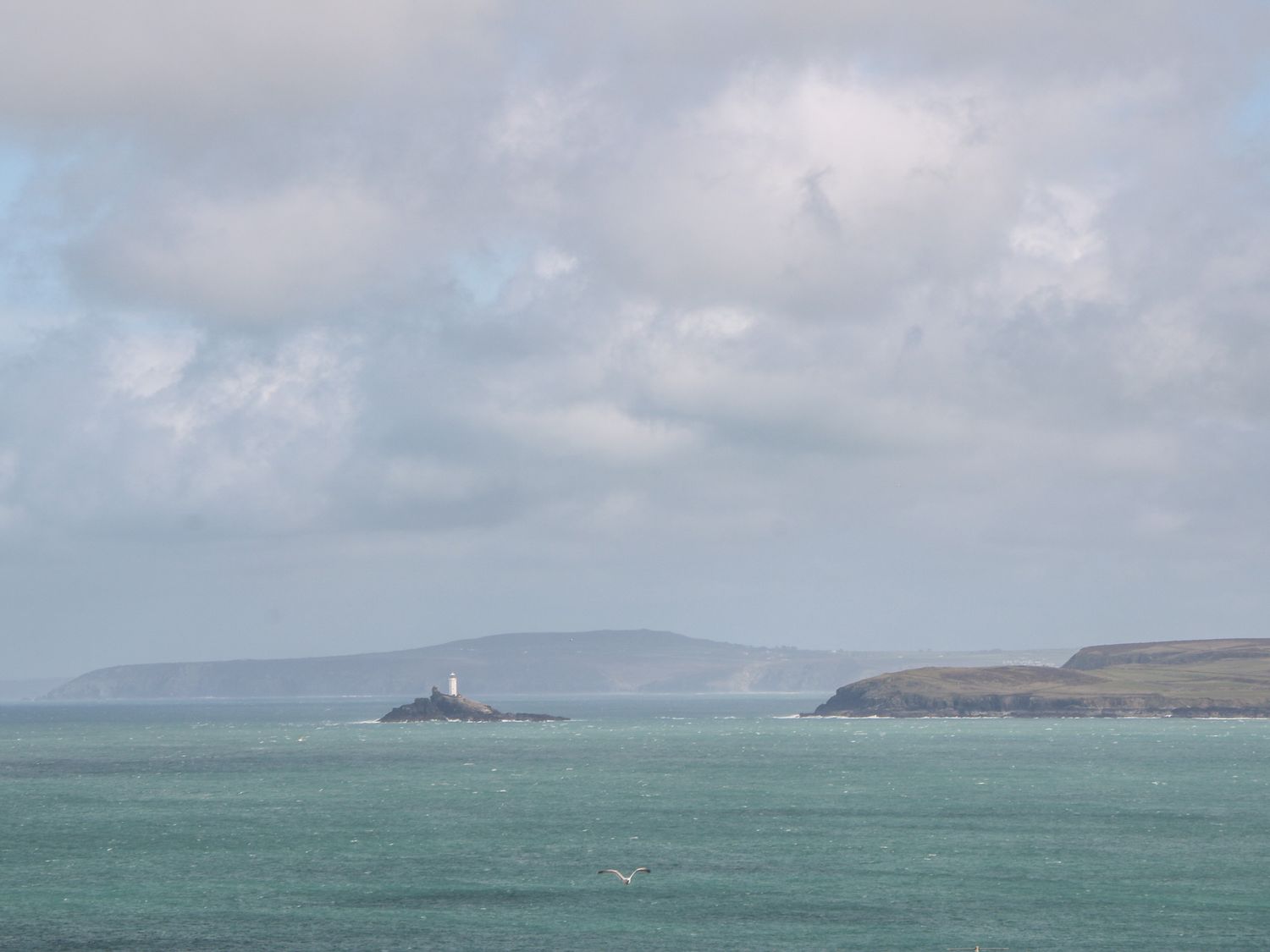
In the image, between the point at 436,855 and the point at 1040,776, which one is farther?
the point at 1040,776

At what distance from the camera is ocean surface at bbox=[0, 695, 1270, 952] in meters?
70.3

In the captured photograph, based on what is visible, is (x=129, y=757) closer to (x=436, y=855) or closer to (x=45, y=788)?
(x=45, y=788)

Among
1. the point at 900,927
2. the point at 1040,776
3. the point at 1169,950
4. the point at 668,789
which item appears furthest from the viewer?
the point at 1040,776

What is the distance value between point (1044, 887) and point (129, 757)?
14790cm

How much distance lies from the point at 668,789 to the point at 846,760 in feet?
146

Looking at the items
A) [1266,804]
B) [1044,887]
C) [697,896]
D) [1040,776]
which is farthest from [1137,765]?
[697,896]

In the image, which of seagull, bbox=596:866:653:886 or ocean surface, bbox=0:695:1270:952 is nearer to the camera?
ocean surface, bbox=0:695:1270:952

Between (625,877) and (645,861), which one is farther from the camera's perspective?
(645,861)

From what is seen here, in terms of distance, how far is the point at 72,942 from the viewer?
68.1 meters

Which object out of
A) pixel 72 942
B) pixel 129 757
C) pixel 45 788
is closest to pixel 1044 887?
pixel 72 942

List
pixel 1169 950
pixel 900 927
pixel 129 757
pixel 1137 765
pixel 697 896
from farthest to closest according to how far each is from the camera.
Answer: pixel 129 757
pixel 1137 765
pixel 697 896
pixel 900 927
pixel 1169 950

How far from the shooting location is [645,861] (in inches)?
3612

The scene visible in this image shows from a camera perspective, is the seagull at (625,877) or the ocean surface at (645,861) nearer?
the ocean surface at (645,861)

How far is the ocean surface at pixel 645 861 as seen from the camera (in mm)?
70312
